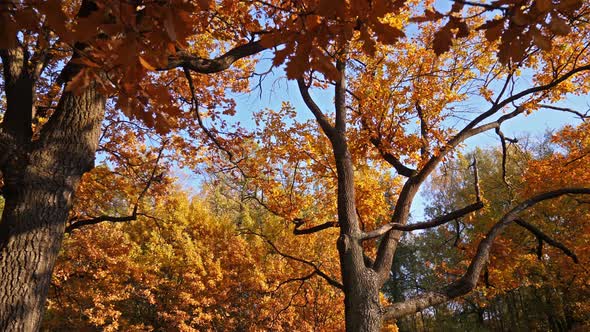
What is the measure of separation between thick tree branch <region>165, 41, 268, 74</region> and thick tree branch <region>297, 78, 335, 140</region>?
62.2 inches

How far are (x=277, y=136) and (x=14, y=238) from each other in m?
6.26

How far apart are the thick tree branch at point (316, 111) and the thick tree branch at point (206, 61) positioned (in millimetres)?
1579

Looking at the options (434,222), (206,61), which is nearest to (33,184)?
(206,61)

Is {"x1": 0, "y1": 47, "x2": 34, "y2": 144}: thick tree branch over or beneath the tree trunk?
over

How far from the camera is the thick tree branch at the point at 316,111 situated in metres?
5.43

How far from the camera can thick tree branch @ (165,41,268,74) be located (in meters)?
3.49

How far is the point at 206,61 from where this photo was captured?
146 inches

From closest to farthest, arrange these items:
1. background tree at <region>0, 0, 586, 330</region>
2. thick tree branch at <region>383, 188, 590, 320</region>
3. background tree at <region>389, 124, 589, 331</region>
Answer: background tree at <region>0, 0, 586, 330</region> → thick tree branch at <region>383, 188, 590, 320</region> → background tree at <region>389, 124, 589, 331</region>

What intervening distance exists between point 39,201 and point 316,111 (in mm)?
3713

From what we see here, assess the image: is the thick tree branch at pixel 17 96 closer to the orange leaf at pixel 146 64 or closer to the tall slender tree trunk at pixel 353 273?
the orange leaf at pixel 146 64

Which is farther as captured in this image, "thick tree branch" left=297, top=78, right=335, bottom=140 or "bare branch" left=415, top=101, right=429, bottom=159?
"bare branch" left=415, top=101, right=429, bottom=159

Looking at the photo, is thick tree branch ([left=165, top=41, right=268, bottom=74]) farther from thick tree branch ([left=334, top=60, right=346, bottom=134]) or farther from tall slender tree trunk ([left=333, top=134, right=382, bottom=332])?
tall slender tree trunk ([left=333, top=134, right=382, bottom=332])

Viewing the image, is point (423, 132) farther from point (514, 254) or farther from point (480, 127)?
point (514, 254)

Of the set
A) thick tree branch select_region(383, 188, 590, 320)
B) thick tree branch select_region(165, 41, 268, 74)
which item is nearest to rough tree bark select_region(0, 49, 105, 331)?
thick tree branch select_region(165, 41, 268, 74)
